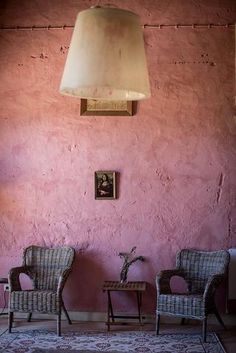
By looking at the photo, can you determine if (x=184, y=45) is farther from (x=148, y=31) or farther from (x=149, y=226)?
(x=149, y=226)

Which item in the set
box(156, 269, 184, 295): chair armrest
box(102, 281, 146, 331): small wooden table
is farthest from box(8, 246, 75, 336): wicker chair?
box(156, 269, 184, 295): chair armrest

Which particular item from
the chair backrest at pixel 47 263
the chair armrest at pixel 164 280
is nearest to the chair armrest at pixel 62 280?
the chair backrest at pixel 47 263

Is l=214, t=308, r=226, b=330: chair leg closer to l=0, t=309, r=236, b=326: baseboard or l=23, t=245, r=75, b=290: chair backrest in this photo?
l=0, t=309, r=236, b=326: baseboard

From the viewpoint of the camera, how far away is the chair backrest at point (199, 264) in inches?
199

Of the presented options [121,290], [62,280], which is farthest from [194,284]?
[62,280]

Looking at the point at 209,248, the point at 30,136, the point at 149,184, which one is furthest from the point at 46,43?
the point at 209,248

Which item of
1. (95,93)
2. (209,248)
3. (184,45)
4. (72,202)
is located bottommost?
(209,248)

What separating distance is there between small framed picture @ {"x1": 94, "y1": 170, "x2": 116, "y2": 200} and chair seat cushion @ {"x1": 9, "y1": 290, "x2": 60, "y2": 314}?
48.8 inches

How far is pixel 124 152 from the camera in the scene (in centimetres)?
546

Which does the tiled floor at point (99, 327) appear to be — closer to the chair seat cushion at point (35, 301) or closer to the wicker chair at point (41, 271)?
the wicker chair at point (41, 271)

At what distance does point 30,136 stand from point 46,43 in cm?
107

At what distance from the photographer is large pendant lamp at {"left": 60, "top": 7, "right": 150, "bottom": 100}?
216 centimetres

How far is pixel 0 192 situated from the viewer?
18.4 ft

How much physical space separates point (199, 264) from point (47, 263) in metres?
1.62
